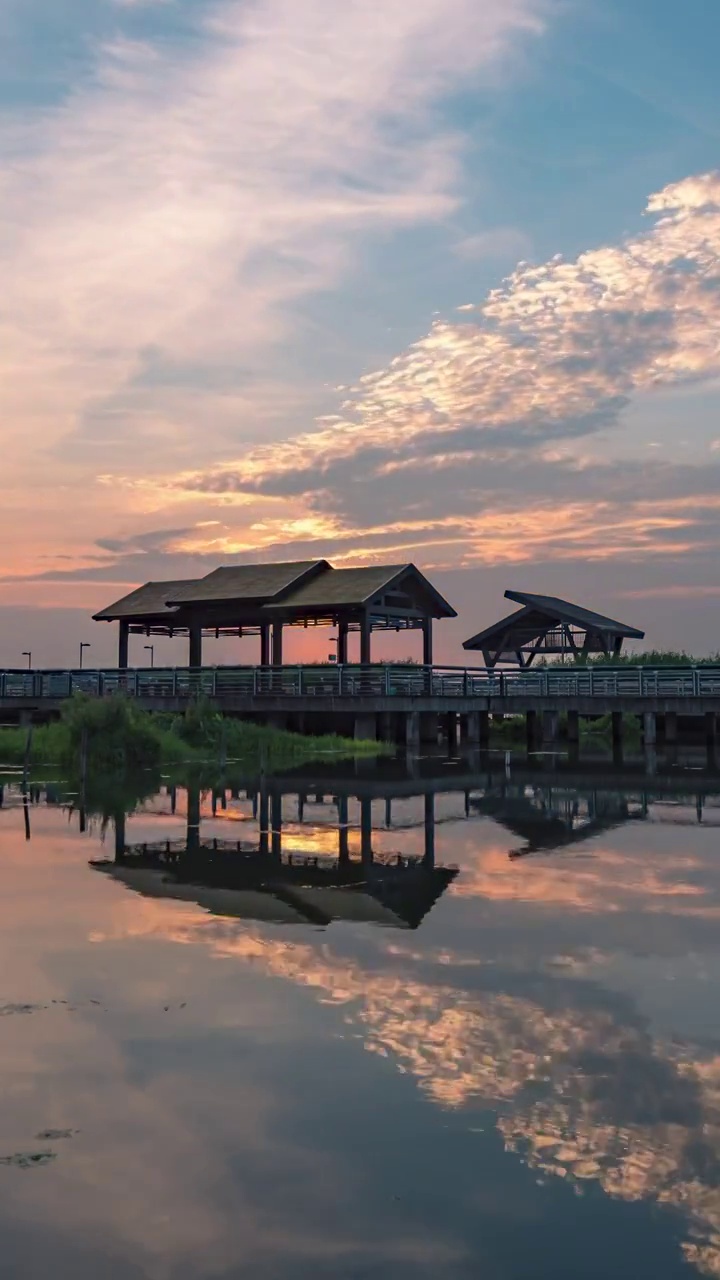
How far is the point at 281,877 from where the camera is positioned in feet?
50.2

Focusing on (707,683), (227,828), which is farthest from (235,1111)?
(707,683)

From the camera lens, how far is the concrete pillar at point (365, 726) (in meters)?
41.1

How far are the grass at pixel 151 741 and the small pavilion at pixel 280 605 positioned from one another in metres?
5.71

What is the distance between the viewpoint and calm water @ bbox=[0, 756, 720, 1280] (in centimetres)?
545

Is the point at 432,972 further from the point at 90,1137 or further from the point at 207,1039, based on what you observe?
the point at 90,1137

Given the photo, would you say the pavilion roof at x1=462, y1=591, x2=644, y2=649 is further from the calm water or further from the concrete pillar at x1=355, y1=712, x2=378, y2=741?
the calm water

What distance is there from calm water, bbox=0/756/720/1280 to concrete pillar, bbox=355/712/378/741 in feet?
81.8

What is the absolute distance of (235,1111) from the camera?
6.85 metres

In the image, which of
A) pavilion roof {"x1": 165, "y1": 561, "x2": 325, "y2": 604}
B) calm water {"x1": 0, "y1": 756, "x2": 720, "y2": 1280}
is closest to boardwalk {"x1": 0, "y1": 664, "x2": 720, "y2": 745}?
pavilion roof {"x1": 165, "y1": 561, "x2": 325, "y2": 604}

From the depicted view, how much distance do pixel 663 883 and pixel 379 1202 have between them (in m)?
9.90

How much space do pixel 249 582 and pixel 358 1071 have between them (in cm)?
3979

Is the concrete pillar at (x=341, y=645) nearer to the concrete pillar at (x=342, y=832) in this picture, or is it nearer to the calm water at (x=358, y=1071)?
the concrete pillar at (x=342, y=832)

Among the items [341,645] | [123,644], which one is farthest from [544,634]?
[123,644]

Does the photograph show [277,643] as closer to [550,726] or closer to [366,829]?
[550,726]
